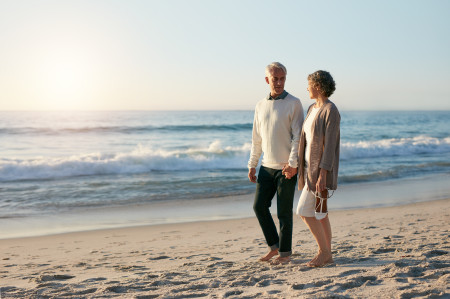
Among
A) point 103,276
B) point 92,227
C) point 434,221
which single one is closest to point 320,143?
point 103,276

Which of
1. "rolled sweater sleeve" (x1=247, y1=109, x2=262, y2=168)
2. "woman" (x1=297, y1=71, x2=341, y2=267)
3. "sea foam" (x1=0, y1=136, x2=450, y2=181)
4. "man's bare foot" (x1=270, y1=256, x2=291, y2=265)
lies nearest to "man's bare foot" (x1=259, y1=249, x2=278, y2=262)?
"man's bare foot" (x1=270, y1=256, x2=291, y2=265)

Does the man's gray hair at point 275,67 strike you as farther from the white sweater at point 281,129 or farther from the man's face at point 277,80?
the white sweater at point 281,129

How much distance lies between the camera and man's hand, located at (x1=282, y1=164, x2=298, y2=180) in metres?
4.15

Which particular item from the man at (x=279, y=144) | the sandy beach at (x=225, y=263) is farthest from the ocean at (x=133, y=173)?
the man at (x=279, y=144)

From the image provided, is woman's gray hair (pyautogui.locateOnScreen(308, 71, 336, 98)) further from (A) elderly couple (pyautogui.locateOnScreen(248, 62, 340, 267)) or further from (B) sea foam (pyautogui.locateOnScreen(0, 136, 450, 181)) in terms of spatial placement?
(B) sea foam (pyautogui.locateOnScreen(0, 136, 450, 181))

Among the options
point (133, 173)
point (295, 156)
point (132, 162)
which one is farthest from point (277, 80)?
point (132, 162)

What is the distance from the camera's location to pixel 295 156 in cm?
416

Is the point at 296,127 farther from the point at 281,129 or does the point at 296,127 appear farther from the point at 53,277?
the point at 53,277

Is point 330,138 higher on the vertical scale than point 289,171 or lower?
higher

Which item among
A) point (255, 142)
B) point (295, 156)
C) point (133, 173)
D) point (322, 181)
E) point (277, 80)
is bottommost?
point (133, 173)

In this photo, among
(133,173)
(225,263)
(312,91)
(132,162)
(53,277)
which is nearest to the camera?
(312,91)

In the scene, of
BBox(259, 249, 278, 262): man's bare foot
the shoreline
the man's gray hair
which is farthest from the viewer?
the shoreline

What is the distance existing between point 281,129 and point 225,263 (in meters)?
1.48

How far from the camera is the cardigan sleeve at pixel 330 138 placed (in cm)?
389
